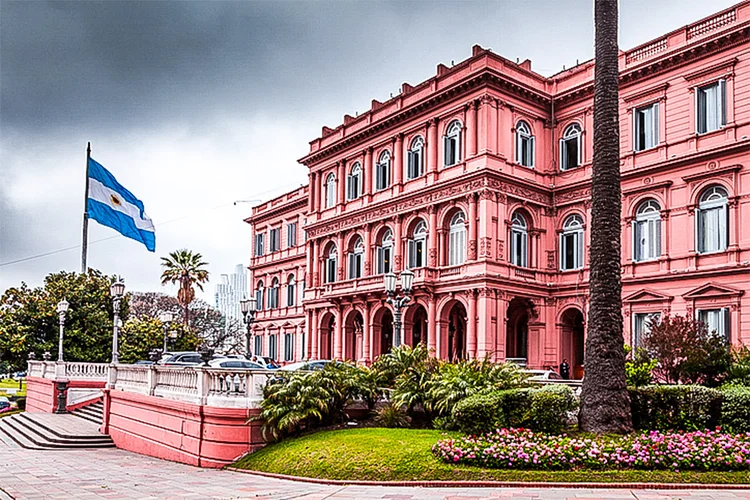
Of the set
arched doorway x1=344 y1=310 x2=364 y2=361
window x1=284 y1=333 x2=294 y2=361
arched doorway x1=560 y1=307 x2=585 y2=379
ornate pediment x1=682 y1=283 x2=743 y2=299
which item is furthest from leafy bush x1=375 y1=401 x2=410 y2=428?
window x1=284 y1=333 x2=294 y2=361

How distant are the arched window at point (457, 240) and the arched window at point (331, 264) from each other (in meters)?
10.3

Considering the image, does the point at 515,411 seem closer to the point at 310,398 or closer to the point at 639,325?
the point at 310,398

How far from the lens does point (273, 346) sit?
59.2m

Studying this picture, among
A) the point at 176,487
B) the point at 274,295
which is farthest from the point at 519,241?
the point at 274,295

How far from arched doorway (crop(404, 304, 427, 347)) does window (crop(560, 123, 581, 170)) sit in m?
9.81

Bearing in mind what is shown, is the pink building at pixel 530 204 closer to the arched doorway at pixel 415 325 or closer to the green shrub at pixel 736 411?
the arched doorway at pixel 415 325

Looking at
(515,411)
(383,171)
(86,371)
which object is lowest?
(86,371)

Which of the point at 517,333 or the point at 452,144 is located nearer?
the point at 452,144

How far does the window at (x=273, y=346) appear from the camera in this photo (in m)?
58.7

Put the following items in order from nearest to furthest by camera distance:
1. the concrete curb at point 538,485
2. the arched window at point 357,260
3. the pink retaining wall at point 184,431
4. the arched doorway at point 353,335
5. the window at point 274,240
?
the concrete curb at point 538,485, the pink retaining wall at point 184,431, the arched doorway at point 353,335, the arched window at point 357,260, the window at point 274,240

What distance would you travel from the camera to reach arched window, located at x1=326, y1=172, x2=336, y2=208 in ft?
157

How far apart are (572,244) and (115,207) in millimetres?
20727

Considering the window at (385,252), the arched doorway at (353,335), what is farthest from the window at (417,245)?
the arched doorway at (353,335)

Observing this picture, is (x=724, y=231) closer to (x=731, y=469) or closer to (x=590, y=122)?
(x=590, y=122)
